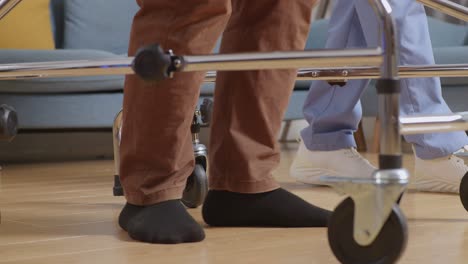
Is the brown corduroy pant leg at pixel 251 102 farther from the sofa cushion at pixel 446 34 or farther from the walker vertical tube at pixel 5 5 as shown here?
the sofa cushion at pixel 446 34

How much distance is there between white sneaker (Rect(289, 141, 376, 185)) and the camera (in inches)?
78.6

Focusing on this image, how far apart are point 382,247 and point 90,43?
9.59 ft

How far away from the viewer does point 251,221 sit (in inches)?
55.4

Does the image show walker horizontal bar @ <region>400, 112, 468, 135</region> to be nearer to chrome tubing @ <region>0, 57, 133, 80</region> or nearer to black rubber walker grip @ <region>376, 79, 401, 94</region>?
black rubber walker grip @ <region>376, 79, 401, 94</region>

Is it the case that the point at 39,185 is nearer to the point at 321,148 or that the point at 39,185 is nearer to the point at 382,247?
the point at 321,148

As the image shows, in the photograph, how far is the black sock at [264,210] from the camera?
139cm

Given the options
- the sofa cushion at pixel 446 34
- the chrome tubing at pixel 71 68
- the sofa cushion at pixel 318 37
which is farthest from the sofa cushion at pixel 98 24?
the chrome tubing at pixel 71 68

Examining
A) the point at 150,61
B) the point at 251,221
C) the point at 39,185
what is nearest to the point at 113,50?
the point at 39,185

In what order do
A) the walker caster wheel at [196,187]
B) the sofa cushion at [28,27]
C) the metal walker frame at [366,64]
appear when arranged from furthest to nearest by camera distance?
the sofa cushion at [28,27] → the walker caster wheel at [196,187] → the metal walker frame at [366,64]

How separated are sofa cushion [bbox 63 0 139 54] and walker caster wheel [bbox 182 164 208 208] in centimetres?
216

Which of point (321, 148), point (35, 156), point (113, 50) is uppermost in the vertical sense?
point (321, 148)

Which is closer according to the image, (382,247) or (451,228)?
(382,247)

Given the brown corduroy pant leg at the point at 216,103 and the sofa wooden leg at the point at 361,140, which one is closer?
the brown corduroy pant leg at the point at 216,103

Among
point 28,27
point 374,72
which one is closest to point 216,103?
point 374,72
